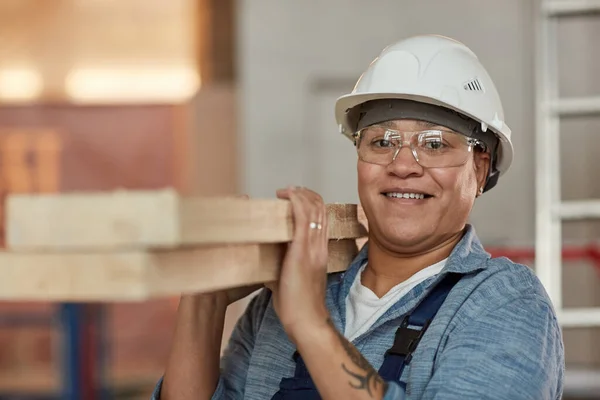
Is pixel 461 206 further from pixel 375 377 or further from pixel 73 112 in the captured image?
pixel 73 112

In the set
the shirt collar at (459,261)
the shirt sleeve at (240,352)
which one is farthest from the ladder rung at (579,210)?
the shirt sleeve at (240,352)

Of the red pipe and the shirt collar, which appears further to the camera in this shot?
the red pipe

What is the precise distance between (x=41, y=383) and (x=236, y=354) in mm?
7427

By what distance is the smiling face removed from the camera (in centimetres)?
233

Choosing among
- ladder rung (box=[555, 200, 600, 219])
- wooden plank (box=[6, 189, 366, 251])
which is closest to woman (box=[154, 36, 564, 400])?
wooden plank (box=[6, 189, 366, 251])

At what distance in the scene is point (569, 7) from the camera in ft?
12.7

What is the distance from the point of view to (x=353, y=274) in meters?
2.55

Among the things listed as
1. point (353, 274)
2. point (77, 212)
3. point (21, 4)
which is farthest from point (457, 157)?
point (21, 4)

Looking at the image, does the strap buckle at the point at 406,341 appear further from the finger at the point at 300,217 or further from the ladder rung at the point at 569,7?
the ladder rung at the point at 569,7

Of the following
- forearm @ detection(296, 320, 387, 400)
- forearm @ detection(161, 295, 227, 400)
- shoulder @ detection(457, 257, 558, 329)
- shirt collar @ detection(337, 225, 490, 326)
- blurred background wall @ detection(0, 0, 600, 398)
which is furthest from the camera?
blurred background wall @ detection(0, 0, 600, 398)

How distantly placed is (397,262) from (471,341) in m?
0.48

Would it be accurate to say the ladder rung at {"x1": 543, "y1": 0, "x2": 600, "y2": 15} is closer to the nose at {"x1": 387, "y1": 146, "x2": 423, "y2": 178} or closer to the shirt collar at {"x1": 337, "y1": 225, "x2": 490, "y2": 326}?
the shirt collar at {"x1": 337, "y1": 225, "x2": 490, "y2": 326}

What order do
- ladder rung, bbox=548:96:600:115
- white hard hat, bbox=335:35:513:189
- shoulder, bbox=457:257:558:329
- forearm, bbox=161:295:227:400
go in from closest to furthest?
shoulder, bbox=457:257:558:329 < white hard hat, bbox=335:35:513:189 < forearm, bbox=161:295:227:400 < ladder rung, bbox=548:96:600:115

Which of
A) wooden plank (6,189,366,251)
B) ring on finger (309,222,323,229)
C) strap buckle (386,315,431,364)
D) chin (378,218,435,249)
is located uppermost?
wooden plank (6,189,366,251)
